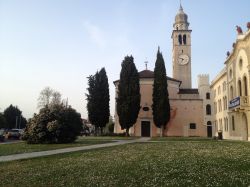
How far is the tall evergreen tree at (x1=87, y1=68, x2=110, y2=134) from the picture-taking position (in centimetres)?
5347

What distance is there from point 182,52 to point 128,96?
24582 millimetres

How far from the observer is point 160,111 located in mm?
50781

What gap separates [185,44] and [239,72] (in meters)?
33.6

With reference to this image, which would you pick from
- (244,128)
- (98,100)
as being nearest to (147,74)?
(98,100)

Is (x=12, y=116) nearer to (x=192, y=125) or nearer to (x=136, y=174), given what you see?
(x=192, y=125)

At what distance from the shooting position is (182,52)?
6969cm

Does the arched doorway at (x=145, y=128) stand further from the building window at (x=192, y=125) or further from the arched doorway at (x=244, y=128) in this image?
the arched doorway at (x=244, y=128)

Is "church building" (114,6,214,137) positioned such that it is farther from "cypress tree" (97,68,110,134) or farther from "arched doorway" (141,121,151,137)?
"cypress tree" (97,68,110,134)

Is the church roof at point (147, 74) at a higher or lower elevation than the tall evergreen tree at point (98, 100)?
higher

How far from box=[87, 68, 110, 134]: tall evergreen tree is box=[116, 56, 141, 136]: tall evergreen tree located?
3.51 metres

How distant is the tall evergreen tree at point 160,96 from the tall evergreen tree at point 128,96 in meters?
2.92

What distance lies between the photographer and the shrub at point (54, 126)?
30348mm

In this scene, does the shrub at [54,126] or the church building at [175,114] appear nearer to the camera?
the shrub at [54,126]

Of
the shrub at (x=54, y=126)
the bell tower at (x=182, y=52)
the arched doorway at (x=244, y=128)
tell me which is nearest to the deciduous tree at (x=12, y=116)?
the bell tower at (x=182, y=52)
